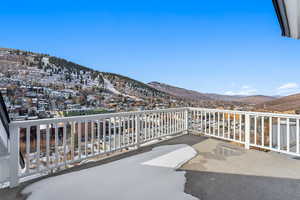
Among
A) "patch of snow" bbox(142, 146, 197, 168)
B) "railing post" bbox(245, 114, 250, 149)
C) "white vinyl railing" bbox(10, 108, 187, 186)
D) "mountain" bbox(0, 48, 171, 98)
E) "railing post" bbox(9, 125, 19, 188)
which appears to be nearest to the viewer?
"railing post" bbox(9, 125, 19, 188)

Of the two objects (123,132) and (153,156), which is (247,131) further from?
(123,132)

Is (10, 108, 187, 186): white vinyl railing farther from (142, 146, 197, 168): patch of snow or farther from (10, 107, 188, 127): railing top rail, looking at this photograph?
(142, 146, 197, 168): patch of snow

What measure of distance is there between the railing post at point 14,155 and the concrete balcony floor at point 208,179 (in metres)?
0.13

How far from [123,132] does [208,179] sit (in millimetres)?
1824

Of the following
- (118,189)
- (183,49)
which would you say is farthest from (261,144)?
(183,49)

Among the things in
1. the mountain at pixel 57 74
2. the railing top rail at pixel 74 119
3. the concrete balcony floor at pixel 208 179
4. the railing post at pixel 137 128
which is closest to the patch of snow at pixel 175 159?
the concrete balcony floor at pixel 208 179

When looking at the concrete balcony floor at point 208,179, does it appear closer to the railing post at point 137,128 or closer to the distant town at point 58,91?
the railing post at point 137,128

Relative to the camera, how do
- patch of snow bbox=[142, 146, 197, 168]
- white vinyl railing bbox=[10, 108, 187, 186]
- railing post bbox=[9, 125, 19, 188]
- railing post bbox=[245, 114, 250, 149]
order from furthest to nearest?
railing post bbox=[245, 114, 250, 149] < patch of snow bbox=[142, 146, 197, 168] < white vinyl railing bbox=[10, 108, 187, 186] < railing post bbox=[9, 125, 19, 188]

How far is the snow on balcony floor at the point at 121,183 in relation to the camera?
1.72 m

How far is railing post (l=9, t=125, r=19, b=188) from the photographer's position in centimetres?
189

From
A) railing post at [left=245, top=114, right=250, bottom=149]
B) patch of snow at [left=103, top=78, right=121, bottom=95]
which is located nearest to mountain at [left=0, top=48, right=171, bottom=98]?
patch of snow at [left=103, top=78, right=121, bottom=95]

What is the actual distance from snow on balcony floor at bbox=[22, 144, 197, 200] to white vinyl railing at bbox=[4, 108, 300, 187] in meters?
0.33

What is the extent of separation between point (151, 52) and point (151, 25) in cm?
122

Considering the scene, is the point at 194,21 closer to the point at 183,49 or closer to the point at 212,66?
the point at 183,49
